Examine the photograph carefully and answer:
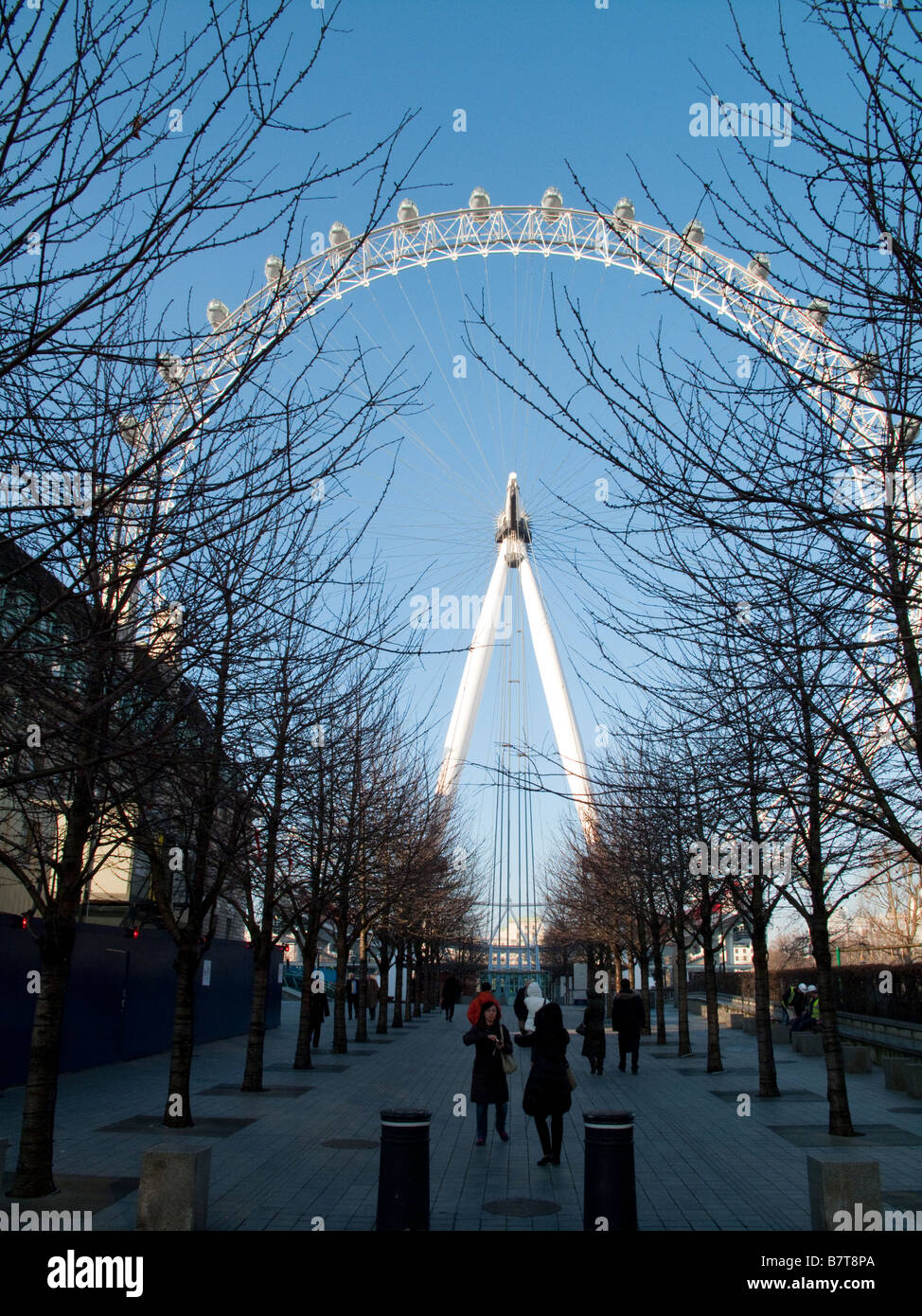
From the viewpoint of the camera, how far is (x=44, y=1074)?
8961 millimetres

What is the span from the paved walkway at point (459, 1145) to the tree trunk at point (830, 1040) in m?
0.31

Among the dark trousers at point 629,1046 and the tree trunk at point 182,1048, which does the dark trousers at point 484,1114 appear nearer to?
the tree trunk at point 182,1048

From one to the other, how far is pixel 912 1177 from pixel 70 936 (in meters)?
7.94

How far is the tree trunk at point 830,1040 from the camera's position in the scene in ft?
40.2

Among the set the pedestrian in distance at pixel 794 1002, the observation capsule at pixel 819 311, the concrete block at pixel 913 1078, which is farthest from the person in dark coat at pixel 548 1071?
the pedestrian in distance at pixel 794 1002

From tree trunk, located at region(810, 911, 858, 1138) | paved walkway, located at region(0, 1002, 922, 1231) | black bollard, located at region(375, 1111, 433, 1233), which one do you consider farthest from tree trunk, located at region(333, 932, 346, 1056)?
black bollard, located at region(375, 1111, 433, 1233)

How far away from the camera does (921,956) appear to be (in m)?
24.1

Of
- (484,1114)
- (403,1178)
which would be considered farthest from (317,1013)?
(403,1178)

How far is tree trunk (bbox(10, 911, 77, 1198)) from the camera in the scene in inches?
343

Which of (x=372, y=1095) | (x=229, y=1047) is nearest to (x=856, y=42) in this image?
(x=372, y=1095)

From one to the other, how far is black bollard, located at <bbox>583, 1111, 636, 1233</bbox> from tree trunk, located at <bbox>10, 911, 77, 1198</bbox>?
14.0ft

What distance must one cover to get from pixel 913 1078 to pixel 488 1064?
7.39 metres

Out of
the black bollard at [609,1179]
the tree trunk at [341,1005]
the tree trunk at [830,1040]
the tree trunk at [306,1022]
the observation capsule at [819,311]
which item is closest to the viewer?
the observation capsule at [819,311]
